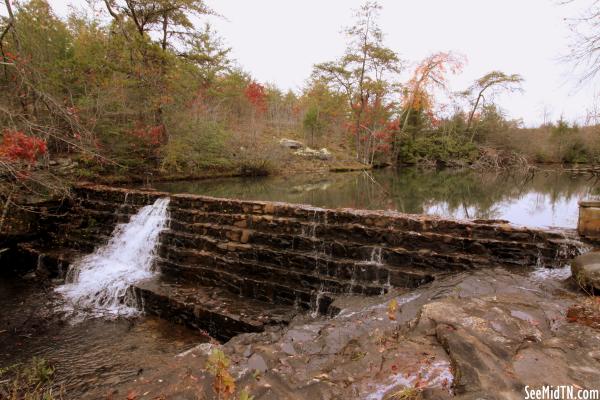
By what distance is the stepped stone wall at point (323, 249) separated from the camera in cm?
450

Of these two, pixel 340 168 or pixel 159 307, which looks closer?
pixel 159 307

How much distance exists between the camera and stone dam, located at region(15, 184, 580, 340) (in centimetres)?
450

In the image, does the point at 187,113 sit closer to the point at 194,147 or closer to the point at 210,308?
the point at 194,147

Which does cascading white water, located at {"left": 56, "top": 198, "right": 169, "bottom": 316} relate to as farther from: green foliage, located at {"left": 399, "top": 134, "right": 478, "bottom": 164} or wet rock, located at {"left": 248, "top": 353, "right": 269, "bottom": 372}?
green foliage, located at {"left": 399, "top": 134, "right": 478, "bottom": 164}

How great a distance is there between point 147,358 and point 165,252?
2.79 m

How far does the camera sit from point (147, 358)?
391 centimetres

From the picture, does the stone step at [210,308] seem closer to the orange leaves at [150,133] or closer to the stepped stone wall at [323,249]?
the stepped stone wall at [323,249]

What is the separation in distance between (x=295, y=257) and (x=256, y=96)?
28330mm

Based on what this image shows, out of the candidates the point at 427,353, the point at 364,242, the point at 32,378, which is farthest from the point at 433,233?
the point at 32,378

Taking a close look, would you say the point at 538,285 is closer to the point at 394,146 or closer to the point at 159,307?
the point at 159,307

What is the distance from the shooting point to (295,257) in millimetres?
5320

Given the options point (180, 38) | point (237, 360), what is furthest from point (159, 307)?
point (180, 38)

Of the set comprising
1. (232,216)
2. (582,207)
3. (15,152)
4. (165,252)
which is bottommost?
(165,252)

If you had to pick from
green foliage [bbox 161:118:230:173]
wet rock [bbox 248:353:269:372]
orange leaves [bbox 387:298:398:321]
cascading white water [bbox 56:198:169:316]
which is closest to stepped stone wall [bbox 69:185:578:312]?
cascading white water [bbox 56:198:169:316]
